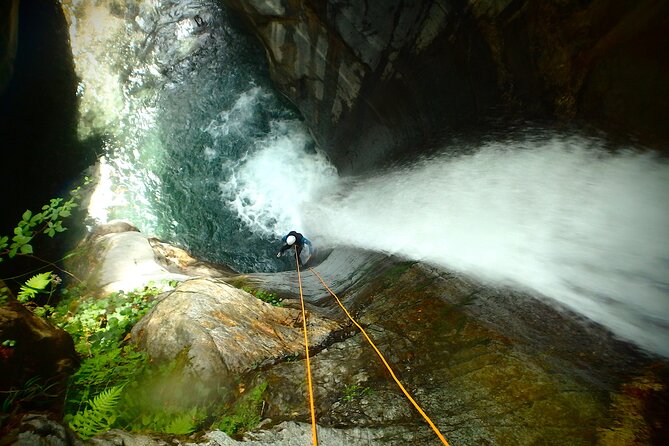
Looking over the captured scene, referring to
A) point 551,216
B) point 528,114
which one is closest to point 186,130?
point 528,114

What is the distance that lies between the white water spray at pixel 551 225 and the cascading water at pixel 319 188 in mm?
23

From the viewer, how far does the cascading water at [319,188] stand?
14.8 ft

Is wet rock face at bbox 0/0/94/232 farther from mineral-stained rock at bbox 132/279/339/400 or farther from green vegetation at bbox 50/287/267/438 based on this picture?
green vegetation at bbox 50/287/267/438

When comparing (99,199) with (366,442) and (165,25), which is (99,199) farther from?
(366,442)

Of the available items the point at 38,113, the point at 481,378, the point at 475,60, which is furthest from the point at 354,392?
the point at 38,113

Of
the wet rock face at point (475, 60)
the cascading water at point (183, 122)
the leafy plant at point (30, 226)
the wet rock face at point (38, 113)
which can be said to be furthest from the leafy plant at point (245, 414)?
the wet rock face at point (38, 113)

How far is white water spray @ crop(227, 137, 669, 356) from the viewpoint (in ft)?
13.0

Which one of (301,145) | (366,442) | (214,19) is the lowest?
(366,442)

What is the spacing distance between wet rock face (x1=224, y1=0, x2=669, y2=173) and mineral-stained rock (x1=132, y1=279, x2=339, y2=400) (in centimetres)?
498

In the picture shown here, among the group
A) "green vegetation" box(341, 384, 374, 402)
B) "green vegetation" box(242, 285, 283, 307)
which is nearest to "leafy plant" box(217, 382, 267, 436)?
"green vegetation" box(341, 384, 374, 402)

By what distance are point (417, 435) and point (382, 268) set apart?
267 cm

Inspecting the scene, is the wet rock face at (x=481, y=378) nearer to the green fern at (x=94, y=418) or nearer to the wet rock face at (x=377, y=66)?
the green fern at (x=94, y=418)

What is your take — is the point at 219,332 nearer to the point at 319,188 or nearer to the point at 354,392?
the point at 354,392

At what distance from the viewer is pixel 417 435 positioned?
2410 millimetres
